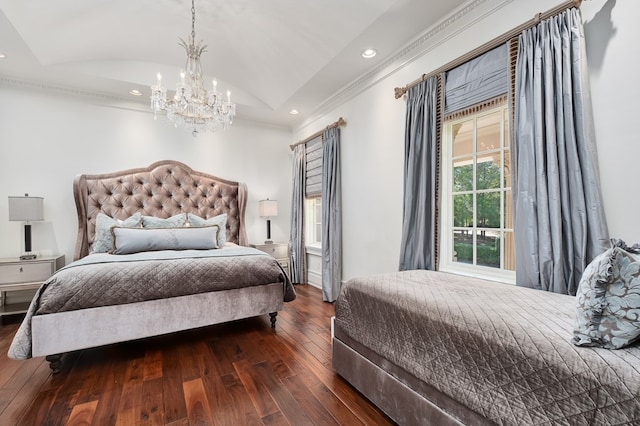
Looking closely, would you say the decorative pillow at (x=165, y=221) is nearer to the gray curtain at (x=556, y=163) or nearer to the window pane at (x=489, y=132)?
the window pane at (x=489, y=132)

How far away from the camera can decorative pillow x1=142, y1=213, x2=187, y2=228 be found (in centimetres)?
342

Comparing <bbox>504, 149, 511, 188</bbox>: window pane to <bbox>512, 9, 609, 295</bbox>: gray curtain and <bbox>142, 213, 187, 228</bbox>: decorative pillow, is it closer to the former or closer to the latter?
<bbox>512, 9, 609, 295</bbox>: gray curtain

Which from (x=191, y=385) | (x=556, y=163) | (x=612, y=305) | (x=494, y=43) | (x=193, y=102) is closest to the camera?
(x=612, y=305)

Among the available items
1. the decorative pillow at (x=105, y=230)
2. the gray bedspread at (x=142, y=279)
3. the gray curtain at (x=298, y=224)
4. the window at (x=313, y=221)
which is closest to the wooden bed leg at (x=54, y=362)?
the gray bedspread at (x=142, y=279)

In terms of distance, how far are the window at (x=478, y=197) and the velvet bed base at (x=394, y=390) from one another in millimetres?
1168

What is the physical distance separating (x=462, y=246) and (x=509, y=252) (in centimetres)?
38

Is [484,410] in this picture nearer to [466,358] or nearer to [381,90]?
[466,358]

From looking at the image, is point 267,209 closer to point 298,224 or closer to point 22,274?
point 298,224

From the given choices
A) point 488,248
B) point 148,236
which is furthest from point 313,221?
point 488,248

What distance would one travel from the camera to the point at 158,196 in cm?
385

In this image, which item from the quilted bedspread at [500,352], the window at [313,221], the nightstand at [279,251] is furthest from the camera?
the window at [313,221]

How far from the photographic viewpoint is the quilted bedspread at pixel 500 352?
2.76 ft

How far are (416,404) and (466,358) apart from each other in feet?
1.22

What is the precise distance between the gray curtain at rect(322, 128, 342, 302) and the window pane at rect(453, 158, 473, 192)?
4.77ft
